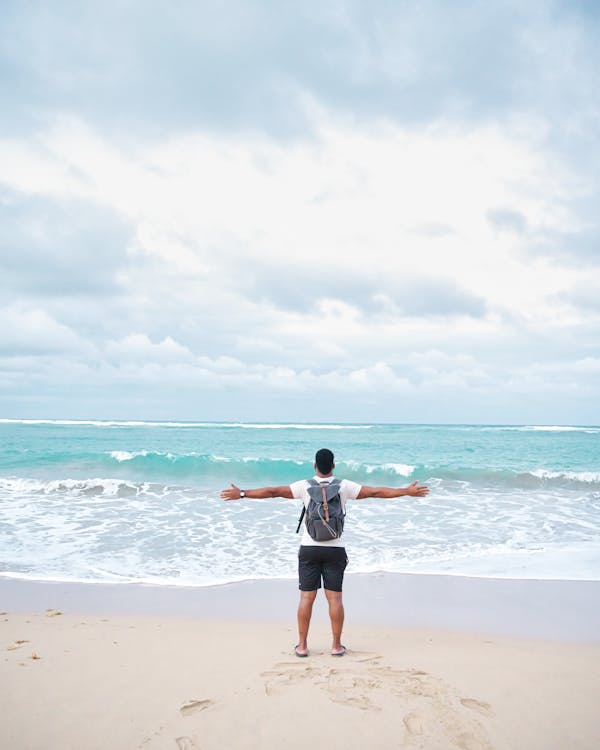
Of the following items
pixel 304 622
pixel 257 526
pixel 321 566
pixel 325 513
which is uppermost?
pixel 325 513

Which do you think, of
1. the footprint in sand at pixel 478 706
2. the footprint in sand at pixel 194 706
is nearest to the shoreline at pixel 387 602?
the footprint in sand at pixel 478 706

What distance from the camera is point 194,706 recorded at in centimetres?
370

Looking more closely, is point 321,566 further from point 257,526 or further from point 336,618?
point 257,526

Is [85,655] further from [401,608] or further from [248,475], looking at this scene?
[248,475]

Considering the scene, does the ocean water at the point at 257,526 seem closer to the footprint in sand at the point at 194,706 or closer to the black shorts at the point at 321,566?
the black shorts at the point at 321,566

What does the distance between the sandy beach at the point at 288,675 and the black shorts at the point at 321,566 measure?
0.62 meters

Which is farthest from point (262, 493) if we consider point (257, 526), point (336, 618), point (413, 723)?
point (257, 526)

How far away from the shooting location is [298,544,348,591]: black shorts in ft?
15.8

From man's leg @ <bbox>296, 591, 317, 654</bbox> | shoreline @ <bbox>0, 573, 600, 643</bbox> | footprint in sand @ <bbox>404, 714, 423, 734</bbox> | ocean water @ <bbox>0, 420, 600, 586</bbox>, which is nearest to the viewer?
footprint in sand @ <bbox>404, 714, 423, 734</bbox>

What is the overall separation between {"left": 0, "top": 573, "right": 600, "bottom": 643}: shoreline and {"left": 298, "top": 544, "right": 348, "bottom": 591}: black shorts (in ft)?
4.52

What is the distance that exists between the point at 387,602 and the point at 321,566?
2338 mm

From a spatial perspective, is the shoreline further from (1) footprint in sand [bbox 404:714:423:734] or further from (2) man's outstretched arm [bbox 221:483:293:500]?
(1) footprint in sand [bbox 404:714:423:734]

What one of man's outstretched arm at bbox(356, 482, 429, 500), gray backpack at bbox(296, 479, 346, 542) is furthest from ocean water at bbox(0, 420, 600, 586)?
man's outstretched arm at bbox(356, 482, 429, 500)

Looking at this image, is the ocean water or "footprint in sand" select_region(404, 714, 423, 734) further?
the ocean water
